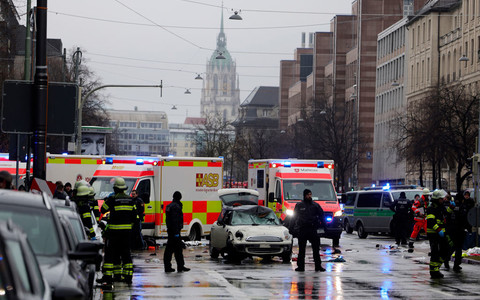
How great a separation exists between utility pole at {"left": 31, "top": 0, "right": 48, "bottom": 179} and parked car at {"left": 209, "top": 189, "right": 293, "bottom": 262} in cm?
939

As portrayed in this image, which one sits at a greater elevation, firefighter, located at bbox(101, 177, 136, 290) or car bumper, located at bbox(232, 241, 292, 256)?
firefighter, located at bbox(101, 177, 136, 290)

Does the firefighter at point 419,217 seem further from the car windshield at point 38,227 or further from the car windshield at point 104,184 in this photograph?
the car windshield at point 38,227

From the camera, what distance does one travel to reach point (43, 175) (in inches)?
669

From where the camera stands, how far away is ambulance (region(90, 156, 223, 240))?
32906mm

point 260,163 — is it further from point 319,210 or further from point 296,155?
point 296,155

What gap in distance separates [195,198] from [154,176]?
1472 mm

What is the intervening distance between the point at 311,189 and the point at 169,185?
5.60m

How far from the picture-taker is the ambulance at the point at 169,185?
32906 millimetres

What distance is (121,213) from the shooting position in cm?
1788

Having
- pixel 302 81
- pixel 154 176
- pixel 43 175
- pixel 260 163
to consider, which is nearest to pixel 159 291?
pixel 43 175

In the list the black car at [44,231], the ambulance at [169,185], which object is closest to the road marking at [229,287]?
the black car at [44,231]

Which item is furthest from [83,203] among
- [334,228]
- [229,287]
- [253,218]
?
[334,228]

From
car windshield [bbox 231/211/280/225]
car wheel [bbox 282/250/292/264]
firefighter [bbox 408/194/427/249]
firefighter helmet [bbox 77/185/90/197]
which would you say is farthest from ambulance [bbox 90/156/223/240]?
firefighter helmet [bbox 77/185/90/197]

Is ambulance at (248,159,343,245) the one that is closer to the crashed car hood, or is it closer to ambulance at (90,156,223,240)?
ambulance at (90,156,223,240)
